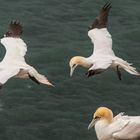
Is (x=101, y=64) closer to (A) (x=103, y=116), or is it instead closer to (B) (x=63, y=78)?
(A) (x=103, y=116)

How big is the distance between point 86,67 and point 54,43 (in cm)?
500

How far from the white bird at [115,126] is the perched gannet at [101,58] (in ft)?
5.35

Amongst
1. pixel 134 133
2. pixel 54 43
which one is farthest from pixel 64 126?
pixel 54 43

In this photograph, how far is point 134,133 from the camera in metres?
27.9

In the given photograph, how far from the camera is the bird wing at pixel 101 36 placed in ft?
108

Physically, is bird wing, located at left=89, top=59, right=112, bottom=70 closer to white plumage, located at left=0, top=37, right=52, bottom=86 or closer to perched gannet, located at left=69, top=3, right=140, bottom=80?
perched gannet, located at left=69, top=3, right=140, bottom=80

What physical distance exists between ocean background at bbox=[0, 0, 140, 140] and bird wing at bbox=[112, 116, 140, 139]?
7.93 feet

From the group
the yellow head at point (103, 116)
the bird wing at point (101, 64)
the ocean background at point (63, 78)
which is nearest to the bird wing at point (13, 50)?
the ocean background at point (63, 78)

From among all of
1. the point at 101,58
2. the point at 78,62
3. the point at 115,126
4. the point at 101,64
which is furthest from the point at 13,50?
the point at 115,126

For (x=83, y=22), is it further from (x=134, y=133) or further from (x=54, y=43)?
(x=134, y=133)

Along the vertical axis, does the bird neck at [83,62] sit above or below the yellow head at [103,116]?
above

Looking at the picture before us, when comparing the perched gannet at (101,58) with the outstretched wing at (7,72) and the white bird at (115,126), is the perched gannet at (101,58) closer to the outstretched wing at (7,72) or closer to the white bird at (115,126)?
the white bird at (115,126)

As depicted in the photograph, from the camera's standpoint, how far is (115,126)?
2822cm

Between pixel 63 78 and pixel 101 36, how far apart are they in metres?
2.23
